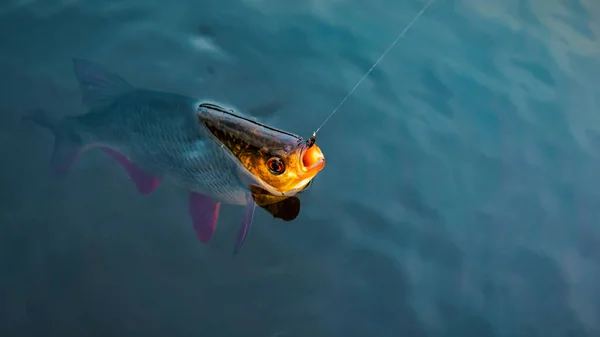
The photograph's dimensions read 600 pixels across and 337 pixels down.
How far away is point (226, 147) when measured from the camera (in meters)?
4.21

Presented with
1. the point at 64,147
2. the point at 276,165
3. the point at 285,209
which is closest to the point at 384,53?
the point at 285,209

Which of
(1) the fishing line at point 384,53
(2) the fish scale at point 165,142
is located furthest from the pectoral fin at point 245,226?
(1) the fishing line at point 384,53

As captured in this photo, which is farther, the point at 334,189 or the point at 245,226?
the point at 334,189

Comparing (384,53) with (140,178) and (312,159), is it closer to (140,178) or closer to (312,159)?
(312,159)

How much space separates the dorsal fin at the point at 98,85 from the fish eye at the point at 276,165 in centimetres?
119

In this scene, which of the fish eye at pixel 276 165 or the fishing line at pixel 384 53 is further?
the fishing line at pixel 384 53

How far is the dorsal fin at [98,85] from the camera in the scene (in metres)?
4.33

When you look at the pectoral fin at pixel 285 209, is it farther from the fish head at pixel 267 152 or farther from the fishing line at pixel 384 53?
the fishing line at pixel 384 53

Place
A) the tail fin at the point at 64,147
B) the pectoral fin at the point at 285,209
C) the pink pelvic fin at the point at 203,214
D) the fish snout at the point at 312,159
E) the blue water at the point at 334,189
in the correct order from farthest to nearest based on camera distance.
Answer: the pectoral fin at the point at 285,209 → the tail fin at the point at 64,147 → the pink pelvic fin at the point at 203,214 → the fish snout at the point at 312,159 → the blue water at the point at 334,189

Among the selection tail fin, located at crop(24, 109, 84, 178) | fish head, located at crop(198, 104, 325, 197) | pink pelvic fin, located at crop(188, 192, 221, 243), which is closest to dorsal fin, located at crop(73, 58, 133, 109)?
tail fin, located at crop(24, 109, 84, 178)

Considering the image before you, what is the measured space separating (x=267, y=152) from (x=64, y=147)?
4.60 ft

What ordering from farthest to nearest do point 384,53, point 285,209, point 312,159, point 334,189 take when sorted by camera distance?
point 384,53, point 334,189, point 285,209, point 312,159

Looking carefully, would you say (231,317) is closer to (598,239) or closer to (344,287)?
(344,287)

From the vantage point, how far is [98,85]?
440 cm
